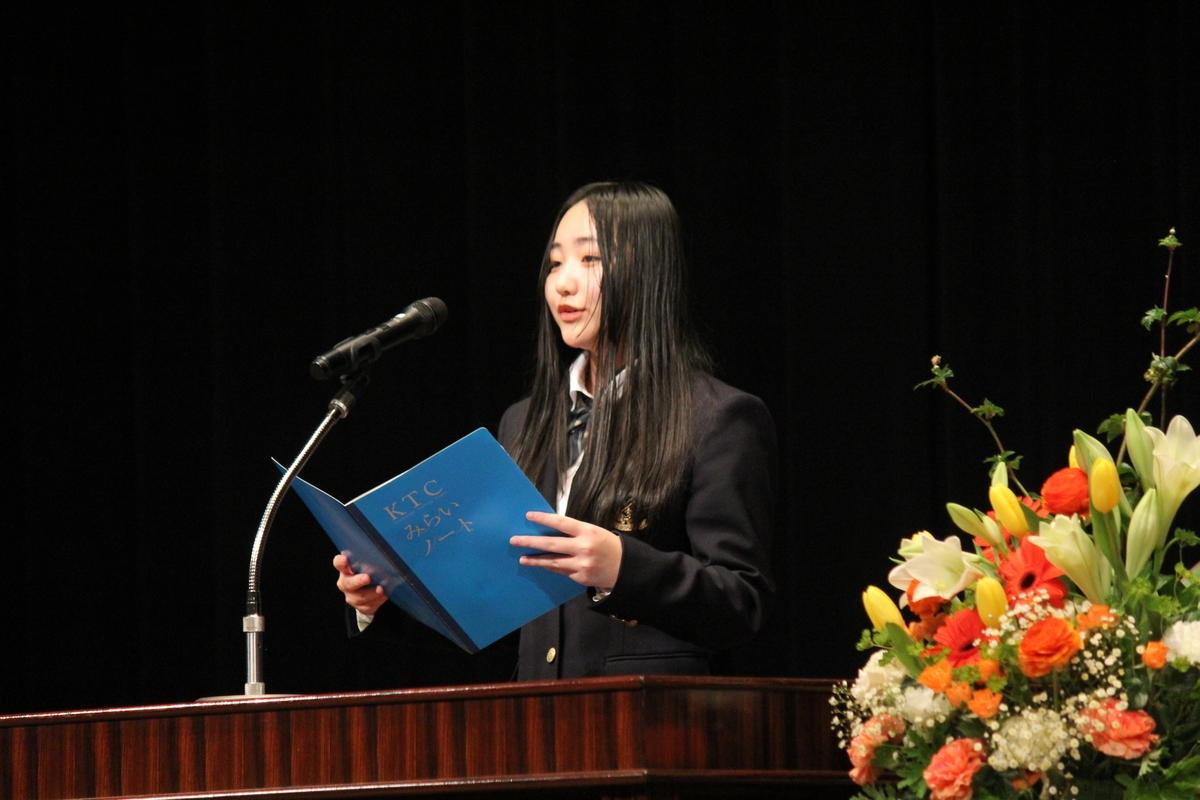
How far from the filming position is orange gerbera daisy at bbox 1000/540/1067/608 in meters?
1.41

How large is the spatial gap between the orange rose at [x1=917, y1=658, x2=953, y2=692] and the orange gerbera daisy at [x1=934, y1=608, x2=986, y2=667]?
0.02m

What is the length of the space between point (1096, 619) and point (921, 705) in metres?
0.17

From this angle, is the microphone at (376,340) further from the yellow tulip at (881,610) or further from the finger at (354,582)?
the yellow tulip at (881,610)

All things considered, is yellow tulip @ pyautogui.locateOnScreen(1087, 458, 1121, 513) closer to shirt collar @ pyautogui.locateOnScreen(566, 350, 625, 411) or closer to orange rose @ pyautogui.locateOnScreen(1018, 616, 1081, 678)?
orange rose @ pyautogui.locateOnScreen(1018, 616, 1081, 678)

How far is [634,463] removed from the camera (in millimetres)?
1988

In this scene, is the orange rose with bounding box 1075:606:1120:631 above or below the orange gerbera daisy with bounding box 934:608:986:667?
above

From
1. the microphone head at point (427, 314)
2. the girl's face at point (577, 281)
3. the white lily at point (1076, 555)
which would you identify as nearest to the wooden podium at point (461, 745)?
the white lily at point (1076, 555)

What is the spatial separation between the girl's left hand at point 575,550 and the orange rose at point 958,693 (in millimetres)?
414

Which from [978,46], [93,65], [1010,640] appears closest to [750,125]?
[978,46]

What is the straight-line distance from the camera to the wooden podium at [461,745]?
1.40m

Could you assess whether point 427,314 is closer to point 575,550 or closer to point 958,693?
point 575,550

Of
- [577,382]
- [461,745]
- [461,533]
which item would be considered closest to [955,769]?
[461,745]

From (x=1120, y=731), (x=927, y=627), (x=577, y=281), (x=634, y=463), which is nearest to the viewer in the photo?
(x=1120, y=731)

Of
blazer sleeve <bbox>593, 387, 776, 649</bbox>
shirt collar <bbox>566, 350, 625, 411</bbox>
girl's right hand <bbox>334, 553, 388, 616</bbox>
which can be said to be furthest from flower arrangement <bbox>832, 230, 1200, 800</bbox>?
shirt collar <bbox>566, 350, 625, 411</bbox>
